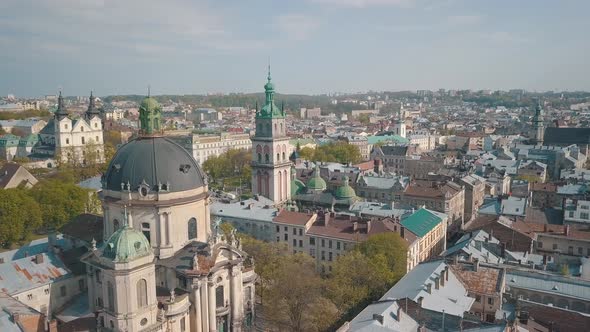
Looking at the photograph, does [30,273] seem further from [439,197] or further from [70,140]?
[70,140]

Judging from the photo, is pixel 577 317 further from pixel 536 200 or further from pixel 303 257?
pixel 536 200

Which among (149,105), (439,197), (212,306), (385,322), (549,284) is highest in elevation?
(149,105)

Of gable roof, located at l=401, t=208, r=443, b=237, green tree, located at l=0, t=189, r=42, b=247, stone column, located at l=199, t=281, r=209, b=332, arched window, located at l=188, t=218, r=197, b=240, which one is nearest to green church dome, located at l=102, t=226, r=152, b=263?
stone column, located at l=199, t=281, r=209, b=332

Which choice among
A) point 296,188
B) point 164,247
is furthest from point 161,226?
point 296,188

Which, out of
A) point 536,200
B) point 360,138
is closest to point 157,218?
point 536,200

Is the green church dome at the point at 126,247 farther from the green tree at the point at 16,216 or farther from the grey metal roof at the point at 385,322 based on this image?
the green tree at the point at 16,216

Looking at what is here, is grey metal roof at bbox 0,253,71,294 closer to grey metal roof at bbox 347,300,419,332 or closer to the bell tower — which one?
grey metal roof at bbox 347,300,419,332

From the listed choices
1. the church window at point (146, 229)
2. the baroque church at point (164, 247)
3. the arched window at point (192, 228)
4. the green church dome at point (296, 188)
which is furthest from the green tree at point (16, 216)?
the green church dome at point (296, 188)

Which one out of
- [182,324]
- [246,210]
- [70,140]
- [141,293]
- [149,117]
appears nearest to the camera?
[141,293]
